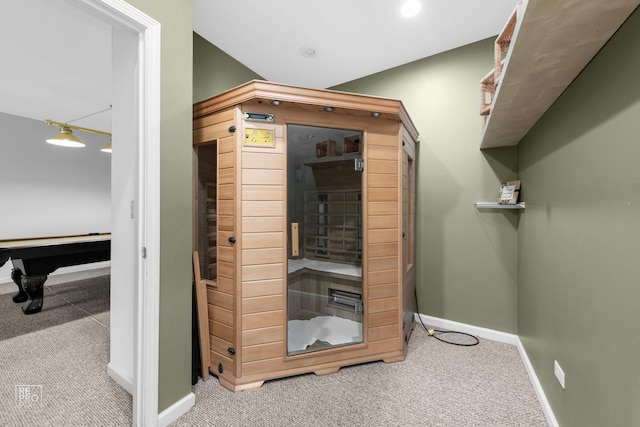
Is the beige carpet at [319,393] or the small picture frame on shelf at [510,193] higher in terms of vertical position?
the small picture frame on shelf at [510,193]

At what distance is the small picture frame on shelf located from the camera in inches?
91.5

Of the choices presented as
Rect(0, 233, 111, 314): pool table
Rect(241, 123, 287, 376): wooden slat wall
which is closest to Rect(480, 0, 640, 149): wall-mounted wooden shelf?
Rect(241, 123, 287, 376): wooden slat wall

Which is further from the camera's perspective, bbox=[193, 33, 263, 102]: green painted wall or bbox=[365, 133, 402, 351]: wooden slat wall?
bbox=[193, 33, 263, 102]: green painted wall

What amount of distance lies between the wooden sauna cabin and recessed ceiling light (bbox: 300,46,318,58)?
113 cm

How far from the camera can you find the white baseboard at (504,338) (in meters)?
1.60

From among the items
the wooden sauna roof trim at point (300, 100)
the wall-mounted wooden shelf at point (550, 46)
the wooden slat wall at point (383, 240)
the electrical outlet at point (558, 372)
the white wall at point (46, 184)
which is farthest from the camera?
the white wall at point (46, 184)

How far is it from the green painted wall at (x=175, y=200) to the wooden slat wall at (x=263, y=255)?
1.20 ft

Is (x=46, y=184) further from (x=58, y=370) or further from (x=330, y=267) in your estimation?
(x=330, y=267)

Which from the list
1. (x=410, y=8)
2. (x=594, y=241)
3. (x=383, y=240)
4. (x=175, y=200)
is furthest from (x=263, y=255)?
(x=410, y=8)

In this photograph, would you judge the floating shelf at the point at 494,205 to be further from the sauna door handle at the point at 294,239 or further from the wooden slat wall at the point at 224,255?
the wooden slat wall at the point at 224,255

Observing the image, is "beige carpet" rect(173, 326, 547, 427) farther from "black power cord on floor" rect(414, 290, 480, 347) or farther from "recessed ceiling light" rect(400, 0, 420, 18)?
"recessed ceiling light" rect(400, 0, 420, 18)

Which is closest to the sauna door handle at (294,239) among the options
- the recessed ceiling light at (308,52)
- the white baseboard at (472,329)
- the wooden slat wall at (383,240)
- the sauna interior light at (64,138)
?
the wooden slat wall at (383,240)

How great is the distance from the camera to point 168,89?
1541 mm

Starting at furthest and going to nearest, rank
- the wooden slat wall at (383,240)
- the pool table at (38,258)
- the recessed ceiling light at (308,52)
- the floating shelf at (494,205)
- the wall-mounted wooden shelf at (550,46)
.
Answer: the pool table at (38,258)
the recessed ceiling light at (308,52)
the floating shelf at (494,205)
the wooden slat wall at (383,240)
the wall-mounted wooden shelf at (550,46)
